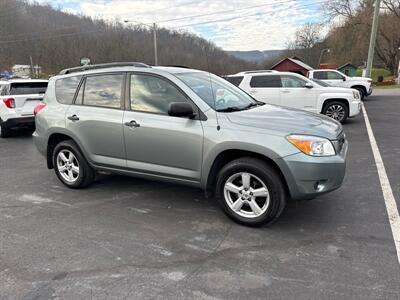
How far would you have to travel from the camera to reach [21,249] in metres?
3.57

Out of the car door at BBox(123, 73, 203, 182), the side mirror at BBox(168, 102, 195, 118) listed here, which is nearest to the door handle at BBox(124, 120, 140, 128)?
the car door at BBox(123, 73, 203, 182)

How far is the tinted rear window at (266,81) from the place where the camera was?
11492mm

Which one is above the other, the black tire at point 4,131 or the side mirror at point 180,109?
the side mirror at point 180,109

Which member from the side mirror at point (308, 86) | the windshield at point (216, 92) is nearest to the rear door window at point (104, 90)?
the windshield at point (216, 92)

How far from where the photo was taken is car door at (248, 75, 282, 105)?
11477 mm

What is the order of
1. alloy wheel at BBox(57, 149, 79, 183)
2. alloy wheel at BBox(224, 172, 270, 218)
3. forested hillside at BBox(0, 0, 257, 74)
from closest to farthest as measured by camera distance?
alloy wheel at BBox(224, 172, 270, 218) < alloy wheel at BBox(57, 149, 79, 183) < forested hillside at BBox(0, 0, 257, 74)

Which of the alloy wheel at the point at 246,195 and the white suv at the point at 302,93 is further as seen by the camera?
the white suv at the point at 302,93

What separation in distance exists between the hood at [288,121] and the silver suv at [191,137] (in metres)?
0.01

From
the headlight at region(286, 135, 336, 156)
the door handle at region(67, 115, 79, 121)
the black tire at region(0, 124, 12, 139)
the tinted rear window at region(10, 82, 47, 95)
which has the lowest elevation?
the black tire at region(0, 124, 12, 139)

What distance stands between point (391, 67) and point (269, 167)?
61.7m

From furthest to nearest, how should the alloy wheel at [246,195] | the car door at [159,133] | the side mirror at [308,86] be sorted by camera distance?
the side mirror at [308,86] → the car door at [159,133] → the alloy wheel at [246,195]

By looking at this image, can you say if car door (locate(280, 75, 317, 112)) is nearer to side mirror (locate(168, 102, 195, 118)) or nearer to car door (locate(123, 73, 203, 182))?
car door (locate(123, 73, 203, 182))

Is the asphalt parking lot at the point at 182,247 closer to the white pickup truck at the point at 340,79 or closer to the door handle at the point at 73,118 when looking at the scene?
the door handle at the point at 73,118

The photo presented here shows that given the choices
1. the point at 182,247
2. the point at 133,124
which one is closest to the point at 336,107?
the point at 133,124
